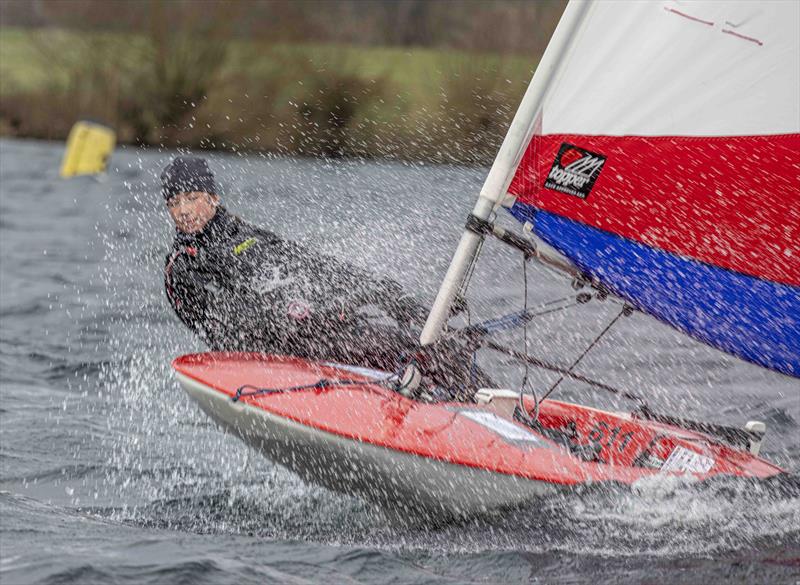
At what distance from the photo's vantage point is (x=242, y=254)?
16.2 feet

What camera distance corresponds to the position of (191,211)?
16.3ft

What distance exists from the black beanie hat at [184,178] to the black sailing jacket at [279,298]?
0.14m

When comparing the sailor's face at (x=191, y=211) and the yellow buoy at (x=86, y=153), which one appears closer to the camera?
the sailor's face at (x=191, y=211)

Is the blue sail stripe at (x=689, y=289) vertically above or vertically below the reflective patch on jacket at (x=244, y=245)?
above

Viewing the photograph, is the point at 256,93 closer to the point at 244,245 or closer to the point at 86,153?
the point at 86,153

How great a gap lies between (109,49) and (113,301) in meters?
11.0

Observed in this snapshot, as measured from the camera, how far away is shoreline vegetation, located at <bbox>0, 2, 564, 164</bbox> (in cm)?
1814

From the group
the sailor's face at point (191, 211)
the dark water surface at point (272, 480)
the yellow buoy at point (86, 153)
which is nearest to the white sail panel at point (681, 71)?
the dark water surface at point (272, 480)

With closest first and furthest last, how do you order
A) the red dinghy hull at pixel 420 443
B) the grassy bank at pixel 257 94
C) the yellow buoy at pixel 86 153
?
the red dinghy hull at pixel 420 443 < the yellow buoy at pixel 86 153 < the grassy bank at pixel 257 94

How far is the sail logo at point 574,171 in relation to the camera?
14.3 feet

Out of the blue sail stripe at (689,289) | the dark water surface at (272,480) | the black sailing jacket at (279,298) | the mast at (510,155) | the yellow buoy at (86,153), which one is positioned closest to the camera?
the dark water surface at (272,480)

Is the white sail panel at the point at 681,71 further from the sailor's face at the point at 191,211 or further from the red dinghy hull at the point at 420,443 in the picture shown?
the sailor's face at the point at 191,211

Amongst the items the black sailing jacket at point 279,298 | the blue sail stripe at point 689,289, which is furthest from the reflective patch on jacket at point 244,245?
the blue sail stripe at point 689,289

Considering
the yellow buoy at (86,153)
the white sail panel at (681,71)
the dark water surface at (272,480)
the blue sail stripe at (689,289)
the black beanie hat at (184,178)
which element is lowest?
the yellow buoy at (86,153)
